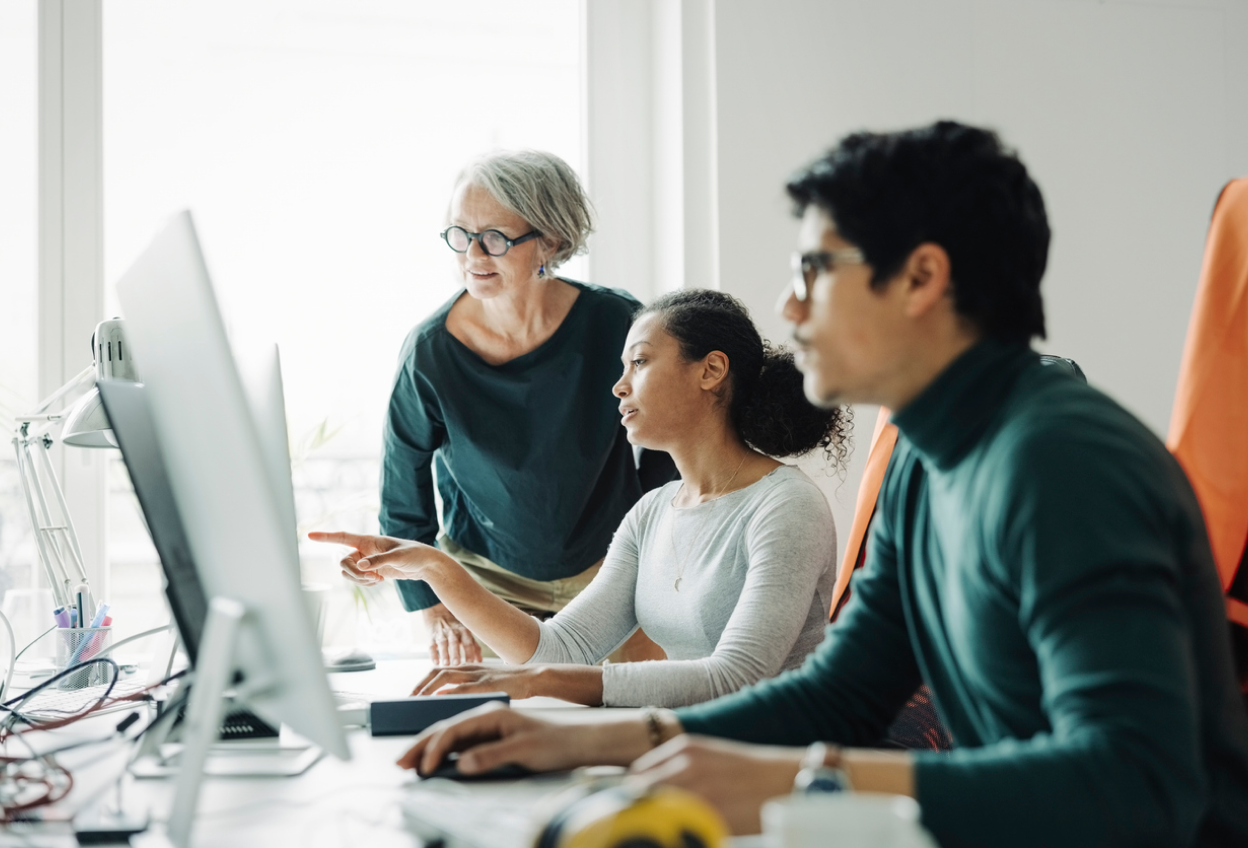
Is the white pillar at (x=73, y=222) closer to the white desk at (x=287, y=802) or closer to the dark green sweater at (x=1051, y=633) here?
the white desk at (x=287, y=802)

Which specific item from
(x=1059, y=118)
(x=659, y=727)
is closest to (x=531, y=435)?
(x=659, y=727)

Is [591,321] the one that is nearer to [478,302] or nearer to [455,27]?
[478,302]

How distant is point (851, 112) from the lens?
9.29ft

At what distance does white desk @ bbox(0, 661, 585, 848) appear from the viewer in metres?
0.86

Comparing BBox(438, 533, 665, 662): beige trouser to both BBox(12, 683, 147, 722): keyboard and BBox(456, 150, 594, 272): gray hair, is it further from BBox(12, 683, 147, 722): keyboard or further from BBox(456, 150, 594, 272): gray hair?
BBox(12, 683, 147, 722): keyboard

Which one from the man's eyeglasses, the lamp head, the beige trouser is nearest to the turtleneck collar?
the man's eyeglasses

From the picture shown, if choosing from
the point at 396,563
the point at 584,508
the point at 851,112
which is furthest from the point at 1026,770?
the point at 851,112

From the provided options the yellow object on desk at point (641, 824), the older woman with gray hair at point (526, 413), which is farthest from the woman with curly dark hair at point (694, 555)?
the yellow object on desk at point (641, 824)

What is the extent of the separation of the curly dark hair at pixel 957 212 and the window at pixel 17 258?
8.06 feet

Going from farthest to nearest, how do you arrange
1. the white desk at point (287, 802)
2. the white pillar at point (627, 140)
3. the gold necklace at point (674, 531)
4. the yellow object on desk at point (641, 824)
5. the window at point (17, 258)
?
the white pillar at point (627, 140), the window at point (17, 258), the gold necklace at point (674, 531), the white desk at point (287, 802), the yellow object on desk at point (641, 824)

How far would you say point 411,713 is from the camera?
1239 mm

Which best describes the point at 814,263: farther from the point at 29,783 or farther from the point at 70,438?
the point at 70,438

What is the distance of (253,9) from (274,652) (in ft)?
8.43

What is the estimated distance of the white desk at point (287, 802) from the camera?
0.86 metres
